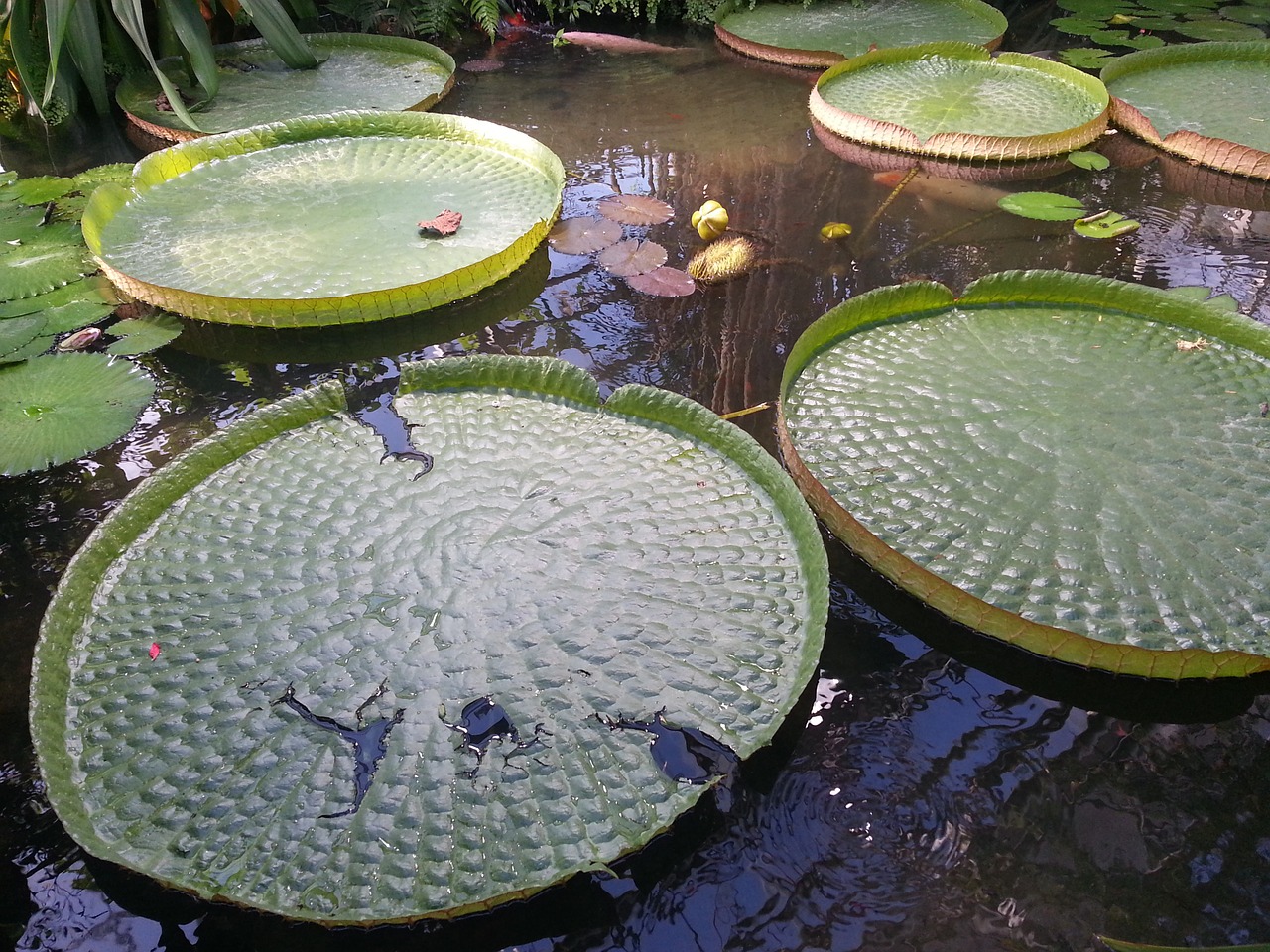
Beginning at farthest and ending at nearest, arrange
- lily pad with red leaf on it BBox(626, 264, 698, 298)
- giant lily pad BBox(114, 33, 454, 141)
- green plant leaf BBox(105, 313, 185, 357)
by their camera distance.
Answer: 1. giant lily pad BBox(114, 33, 454, 141)
2. lily pad with red leaf on it BBox(626, 264, 698, 298)
3. green plant leaf BBox(105, 313, 185, 357)

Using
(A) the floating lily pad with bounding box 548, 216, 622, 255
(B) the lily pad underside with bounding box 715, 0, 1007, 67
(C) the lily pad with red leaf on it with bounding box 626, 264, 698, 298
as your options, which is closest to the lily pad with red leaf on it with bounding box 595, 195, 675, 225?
(A) the floating lily pad with bounding box 548, 216, 622, 255

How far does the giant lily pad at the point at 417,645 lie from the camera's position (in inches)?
42.5

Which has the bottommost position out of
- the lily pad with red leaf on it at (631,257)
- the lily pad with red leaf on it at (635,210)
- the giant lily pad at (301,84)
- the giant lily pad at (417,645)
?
the giant lily pad at (417,645)

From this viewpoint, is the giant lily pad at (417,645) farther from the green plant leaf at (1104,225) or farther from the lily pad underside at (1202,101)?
the lily pad underside at (1202,101)

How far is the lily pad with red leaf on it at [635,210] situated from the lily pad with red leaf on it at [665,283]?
1.06 feet

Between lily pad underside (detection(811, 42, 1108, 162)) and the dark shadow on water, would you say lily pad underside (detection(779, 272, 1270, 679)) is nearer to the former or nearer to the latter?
the dark shadow on water

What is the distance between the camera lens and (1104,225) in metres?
2.63

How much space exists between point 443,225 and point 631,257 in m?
0.55

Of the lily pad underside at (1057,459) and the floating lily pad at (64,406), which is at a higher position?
the lily pad underside at (1057,459)

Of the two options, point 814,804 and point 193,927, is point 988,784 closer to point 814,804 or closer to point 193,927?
point 814,804

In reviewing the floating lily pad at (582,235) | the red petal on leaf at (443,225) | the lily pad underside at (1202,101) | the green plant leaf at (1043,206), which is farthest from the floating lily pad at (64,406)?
the lily pad underside at (1202,101)

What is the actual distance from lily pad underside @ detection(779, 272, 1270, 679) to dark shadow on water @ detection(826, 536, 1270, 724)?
0.04 m

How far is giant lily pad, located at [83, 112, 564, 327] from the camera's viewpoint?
214cm

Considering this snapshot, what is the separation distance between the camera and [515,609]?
1352 millimetres
